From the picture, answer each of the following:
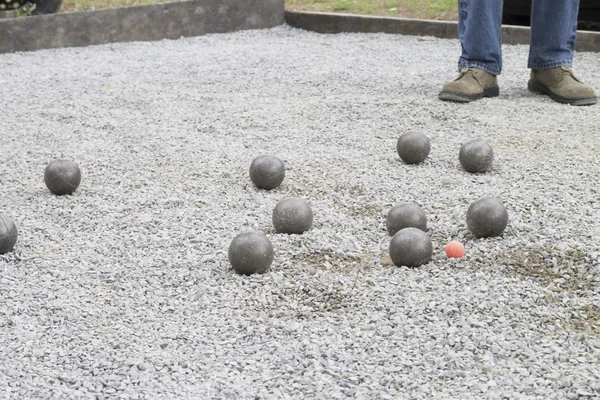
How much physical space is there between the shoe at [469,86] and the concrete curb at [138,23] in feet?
12.3

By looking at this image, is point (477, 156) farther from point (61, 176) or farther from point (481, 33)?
point (61, 176)

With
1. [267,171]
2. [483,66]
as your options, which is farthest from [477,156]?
[483,66]

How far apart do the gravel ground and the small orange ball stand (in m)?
0.06

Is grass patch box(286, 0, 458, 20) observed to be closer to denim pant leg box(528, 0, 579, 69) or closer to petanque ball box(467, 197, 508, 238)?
denim pant leg box(528, 0, 579, 69)

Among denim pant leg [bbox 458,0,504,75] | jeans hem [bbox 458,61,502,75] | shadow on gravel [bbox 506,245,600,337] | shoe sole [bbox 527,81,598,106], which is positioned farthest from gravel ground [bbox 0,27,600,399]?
denim pant leg [bbox 458,0,504,75]

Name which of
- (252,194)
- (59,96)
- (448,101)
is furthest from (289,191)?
(59,96)

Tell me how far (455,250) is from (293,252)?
26.7 inches

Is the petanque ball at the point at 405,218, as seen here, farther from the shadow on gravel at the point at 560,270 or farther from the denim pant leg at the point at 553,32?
the denim pant leg at the point at 553,32

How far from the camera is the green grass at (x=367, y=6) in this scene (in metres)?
9.56

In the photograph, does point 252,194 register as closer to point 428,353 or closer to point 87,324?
point 87,324

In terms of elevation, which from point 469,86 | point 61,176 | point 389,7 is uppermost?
point 61,176

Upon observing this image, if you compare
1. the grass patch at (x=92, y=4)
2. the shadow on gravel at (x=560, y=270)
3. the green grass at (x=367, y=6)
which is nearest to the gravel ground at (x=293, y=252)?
the shadow on gravel at (x=560, y=270)

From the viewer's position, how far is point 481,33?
19.8ft

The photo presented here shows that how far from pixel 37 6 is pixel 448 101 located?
5220 mm
